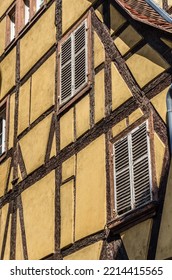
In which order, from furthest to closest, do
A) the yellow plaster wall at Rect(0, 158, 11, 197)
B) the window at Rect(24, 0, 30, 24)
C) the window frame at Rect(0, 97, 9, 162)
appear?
the window at Rect(24, 0, 30, 24)
the window frame at Rect(0, 97, 9, 162)
the yellow plaster wall at Rect(0, 158, 11, 197)

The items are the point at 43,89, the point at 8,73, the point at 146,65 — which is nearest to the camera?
the point at 146,65

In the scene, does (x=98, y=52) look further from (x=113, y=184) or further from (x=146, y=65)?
(x=113, y=184)

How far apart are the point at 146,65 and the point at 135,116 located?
60 cm

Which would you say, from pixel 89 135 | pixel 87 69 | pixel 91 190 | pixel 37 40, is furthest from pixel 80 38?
pixel 91 190

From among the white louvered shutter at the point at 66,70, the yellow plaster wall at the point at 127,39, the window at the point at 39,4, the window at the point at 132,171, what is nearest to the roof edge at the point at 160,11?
the yellow plaster wall at the point at 127,39

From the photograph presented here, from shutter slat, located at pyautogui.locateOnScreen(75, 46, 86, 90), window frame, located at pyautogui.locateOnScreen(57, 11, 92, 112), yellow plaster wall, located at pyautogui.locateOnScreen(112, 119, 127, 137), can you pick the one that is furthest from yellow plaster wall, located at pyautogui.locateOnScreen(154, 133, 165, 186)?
shutter slat, located at pyautogui.locateOnScreen(75, 46, 86, 90)

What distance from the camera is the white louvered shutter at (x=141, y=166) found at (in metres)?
8.43

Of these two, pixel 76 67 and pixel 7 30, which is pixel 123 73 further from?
pixel 7 30

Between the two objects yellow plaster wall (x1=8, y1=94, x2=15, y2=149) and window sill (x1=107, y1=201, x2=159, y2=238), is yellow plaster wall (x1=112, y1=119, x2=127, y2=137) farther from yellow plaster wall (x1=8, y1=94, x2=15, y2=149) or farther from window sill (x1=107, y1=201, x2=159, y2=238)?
yellow plaster wall (x1=8, y1=94, x2=15, y2=149)

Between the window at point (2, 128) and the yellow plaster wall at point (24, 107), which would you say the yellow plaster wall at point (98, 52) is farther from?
the window at point (2, 128)

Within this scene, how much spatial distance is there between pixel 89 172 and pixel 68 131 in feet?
3.09

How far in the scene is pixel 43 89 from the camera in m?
11.3

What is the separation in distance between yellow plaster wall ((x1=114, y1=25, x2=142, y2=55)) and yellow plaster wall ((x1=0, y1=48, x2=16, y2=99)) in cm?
326

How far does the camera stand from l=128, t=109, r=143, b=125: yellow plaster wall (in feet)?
29.0
